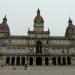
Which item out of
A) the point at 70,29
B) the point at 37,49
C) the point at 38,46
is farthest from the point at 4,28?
the point at 70,29

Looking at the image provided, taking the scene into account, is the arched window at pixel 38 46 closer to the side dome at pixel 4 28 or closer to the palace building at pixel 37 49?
the palace building at pixel 37 49

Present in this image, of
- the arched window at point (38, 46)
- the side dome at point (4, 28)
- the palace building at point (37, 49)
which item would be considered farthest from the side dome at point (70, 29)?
the side dome at point (4, 28)

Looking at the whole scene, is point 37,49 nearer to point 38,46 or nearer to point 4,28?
point 38,46

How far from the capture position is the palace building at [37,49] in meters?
56.0

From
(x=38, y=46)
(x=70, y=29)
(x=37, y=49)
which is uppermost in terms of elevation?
(x=70, y=29)

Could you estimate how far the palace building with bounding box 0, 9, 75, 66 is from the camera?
5597 cm

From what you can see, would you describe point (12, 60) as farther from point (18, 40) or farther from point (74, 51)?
point (74, 51)

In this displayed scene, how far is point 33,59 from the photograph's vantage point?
55.8m

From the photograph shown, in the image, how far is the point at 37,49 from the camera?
57.5m

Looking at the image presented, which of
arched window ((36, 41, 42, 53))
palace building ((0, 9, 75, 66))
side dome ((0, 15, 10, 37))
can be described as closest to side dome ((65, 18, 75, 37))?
palace building ((0, 9, 75, 66))

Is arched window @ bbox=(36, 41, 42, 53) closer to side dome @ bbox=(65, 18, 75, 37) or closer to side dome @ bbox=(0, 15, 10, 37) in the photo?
side dome @ bbox=(65, 18, 75, 37)
